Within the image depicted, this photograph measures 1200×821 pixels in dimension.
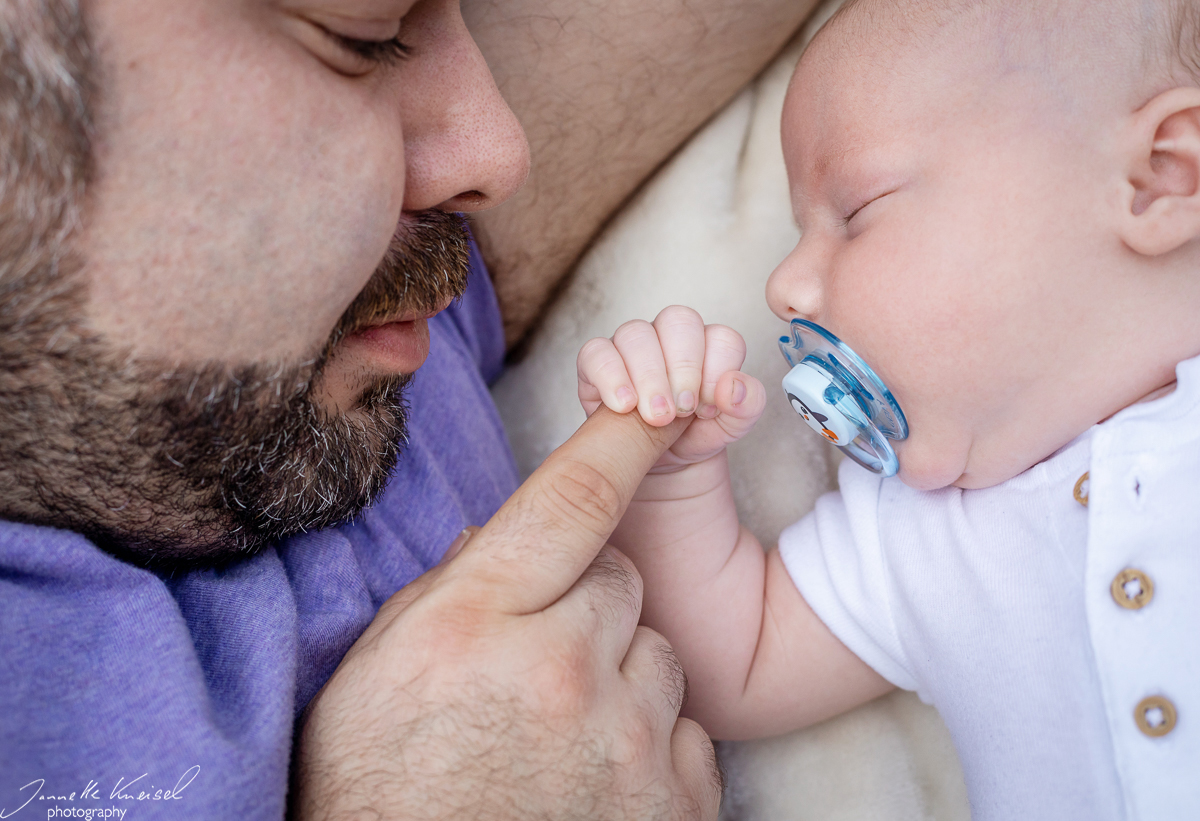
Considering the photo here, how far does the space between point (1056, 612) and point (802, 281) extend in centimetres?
62

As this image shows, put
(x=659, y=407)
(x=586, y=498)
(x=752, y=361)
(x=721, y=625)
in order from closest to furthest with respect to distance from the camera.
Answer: (x=586, y=498), (x=659, y=407), (x=721, y=625), (x=752, y=361)

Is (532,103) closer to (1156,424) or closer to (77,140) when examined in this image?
(77,140)

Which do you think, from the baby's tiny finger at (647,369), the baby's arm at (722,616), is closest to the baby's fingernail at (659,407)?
the baby's tiny finger at (647,369)

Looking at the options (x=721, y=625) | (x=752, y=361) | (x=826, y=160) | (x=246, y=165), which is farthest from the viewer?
(x=752, y=361)

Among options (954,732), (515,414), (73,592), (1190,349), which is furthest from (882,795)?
(73,592)

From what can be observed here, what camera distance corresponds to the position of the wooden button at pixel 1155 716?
38.9 inches

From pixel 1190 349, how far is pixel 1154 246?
0.18 metres

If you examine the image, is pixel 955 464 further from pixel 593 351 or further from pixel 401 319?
pixel 401 319

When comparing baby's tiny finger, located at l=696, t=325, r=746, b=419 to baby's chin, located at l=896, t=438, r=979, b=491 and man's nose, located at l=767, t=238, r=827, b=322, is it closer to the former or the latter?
man's nose, located at l=767, t=238, r=827, b=322

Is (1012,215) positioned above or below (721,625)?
above

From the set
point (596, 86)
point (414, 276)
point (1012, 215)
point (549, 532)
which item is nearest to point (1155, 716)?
point (1012, 215)

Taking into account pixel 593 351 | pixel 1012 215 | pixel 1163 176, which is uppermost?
pixel 1163 176

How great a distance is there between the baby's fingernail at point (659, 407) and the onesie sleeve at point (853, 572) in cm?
49

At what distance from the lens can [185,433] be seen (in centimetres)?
105
